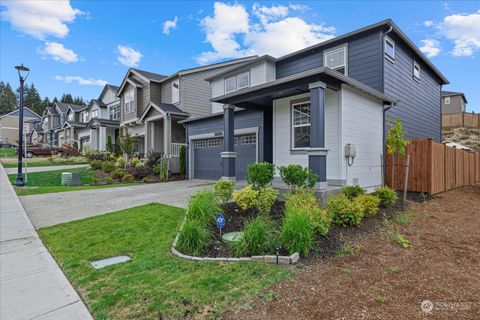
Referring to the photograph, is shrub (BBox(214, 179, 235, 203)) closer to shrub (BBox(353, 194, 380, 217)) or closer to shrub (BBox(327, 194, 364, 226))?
shrub (BBox(327, 194, 364, 226))

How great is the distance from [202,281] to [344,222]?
10.7ft

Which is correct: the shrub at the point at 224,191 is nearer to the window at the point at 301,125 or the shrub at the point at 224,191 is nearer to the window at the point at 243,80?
the window at the point at 301,125

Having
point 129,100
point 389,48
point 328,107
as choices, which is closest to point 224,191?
point 328,107

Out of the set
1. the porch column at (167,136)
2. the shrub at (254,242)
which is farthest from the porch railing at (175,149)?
the shrub at (254,242)

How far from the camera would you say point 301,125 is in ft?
29.3

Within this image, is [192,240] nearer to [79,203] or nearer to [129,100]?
[79,203]

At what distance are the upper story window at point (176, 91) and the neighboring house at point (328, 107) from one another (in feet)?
15.9

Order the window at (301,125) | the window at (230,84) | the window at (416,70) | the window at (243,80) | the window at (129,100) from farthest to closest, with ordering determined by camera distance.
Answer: the window at (129,100) < the window at (230,84) < the window at (243,80) < the window at (416,70) < the window at (301,125)

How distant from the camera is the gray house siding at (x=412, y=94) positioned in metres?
10.6

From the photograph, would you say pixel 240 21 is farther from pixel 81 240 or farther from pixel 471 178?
pixel 471 178

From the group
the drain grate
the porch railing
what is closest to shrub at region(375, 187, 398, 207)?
the drain grate

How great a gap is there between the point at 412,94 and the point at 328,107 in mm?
6908

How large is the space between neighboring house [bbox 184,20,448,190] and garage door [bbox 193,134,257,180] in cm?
5

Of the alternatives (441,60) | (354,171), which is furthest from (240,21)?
(441,60)
